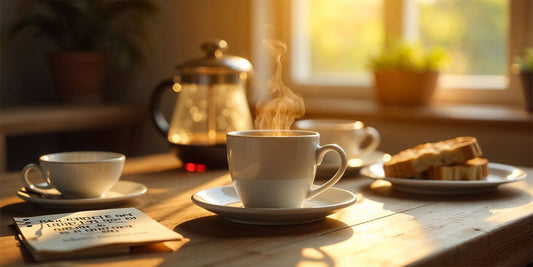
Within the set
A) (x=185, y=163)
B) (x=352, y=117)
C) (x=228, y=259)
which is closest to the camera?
(x=228, y=259)

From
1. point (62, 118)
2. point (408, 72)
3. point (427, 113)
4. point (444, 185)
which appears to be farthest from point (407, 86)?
point (62, 118)

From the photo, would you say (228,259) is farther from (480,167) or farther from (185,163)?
(185,163)

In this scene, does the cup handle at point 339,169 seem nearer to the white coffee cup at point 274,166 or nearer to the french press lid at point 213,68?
the white coffee cup at point 274,166

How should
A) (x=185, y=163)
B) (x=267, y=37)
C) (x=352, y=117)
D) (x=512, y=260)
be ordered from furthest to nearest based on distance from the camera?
(x=267, y=37) < (x=352, y=117) < (x=185, y=163) < (x=512, y=260)

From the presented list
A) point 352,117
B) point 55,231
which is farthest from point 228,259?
point 352,117

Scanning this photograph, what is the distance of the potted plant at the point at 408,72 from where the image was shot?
83.2 inches

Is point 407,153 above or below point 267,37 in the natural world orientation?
below

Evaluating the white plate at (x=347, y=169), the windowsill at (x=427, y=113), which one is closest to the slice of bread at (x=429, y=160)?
the white plate at (x=347, y=169)

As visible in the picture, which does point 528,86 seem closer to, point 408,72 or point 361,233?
point 408,72

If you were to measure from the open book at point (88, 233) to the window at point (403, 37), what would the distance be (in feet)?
5.31

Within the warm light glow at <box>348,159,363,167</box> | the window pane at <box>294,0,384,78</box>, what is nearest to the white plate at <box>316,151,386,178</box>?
the warm light glow at <box>348,159,363,167</box>

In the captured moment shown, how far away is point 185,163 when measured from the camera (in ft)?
4.45

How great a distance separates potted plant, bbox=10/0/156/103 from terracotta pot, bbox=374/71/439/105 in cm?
107

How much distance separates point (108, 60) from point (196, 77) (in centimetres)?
160
